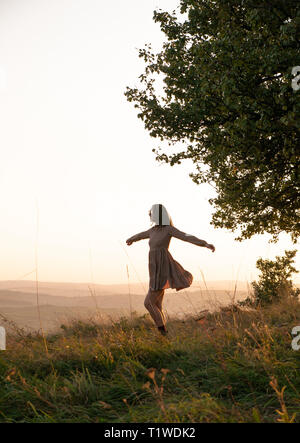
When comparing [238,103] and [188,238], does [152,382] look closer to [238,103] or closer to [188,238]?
[188,238]

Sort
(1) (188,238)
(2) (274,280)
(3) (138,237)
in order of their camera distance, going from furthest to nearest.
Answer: (2) (274,280)
(3) (138,237)
(1) (188,238)

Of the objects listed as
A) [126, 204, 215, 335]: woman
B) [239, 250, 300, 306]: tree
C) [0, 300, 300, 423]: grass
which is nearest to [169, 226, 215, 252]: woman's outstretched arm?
[126, 204, 215, 335]: woman

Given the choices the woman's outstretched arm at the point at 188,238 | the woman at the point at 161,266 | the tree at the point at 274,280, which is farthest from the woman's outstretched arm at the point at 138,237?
the tree at the point at 274,280

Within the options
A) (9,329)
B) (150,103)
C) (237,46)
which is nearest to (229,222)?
(150,103)

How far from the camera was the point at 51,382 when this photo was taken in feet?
16.7

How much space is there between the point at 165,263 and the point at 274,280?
27.5 feet

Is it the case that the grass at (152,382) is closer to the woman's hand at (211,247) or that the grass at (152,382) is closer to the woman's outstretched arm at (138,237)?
the woman's hand at (211,247)

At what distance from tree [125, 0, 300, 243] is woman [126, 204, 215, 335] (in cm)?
343

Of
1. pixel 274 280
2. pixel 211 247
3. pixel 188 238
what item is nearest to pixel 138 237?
pixel 188 238

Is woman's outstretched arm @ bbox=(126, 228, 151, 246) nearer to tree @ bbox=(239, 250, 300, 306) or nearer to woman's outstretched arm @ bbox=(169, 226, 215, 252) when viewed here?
woman's outstretched arm @ bbox=(169, 226, 215, 252)

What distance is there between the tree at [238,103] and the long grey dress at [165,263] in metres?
3.53

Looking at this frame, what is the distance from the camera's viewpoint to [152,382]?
514cm

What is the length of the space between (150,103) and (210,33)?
9.44ft
